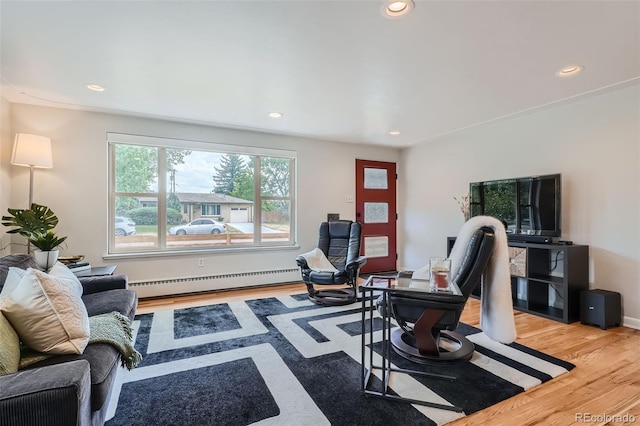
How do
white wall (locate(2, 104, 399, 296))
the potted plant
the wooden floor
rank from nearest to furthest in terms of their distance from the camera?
the wooden floor < the potted plant < white wall (locate(2, 104, 399, 296))

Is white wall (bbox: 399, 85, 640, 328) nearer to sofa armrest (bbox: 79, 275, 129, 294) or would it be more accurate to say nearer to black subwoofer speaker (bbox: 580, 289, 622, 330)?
black subwoofer speaker (bbox: 580, 289, 622, 330)

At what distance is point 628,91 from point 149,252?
561cm

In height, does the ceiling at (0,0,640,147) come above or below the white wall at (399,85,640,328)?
above

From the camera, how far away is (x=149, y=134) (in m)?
3.87

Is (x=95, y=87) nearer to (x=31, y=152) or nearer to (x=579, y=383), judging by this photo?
(x=31, y=152)

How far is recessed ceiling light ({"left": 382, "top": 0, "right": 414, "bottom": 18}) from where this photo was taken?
169 cm

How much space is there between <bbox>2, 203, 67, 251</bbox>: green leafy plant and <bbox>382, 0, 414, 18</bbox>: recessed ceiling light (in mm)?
3444

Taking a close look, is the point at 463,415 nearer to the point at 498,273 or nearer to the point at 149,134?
the point at 498,273

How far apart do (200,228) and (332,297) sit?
6.92 feet

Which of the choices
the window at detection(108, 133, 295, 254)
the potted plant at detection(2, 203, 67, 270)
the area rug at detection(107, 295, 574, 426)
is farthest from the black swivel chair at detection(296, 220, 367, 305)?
the potted plant at detection(2, 203, 67, 270)

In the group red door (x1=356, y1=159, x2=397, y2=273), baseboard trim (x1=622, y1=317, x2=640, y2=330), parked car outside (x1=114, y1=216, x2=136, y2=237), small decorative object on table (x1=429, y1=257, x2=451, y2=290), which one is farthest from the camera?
red door (x1=356, y1=159, x2=397, y2=273)

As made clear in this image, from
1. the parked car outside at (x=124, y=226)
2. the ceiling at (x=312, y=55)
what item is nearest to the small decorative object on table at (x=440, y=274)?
the ceiling at (x=312, y=55)

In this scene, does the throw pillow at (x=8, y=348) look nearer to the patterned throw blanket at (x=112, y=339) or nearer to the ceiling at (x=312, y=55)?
the patterned throw blanket at (x=112, y=339)

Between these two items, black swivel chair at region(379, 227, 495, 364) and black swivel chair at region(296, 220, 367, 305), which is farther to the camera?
black swivel chair at region(296, 220, 367, 305)
